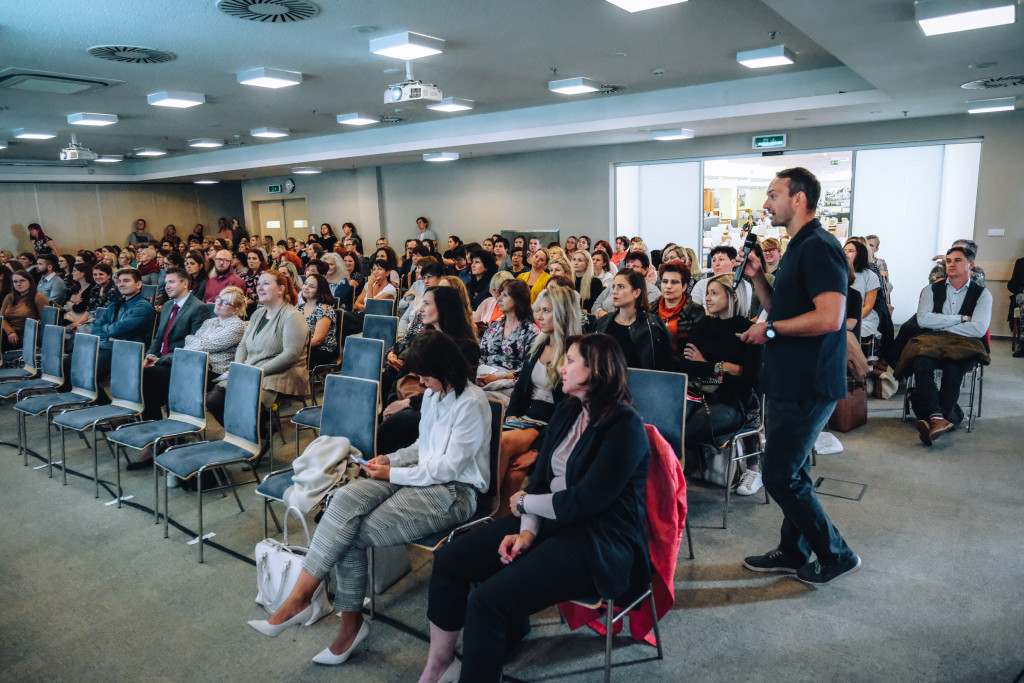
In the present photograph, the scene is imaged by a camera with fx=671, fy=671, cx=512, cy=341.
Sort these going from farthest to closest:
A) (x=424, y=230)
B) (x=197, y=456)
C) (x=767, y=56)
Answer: (x=424, y=230)
(x=767, y=56)
(x=197, y=456)

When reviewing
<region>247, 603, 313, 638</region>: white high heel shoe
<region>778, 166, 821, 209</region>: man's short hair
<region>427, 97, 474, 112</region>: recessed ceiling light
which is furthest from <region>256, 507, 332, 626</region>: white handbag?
<region>427, 97, 474, 112</region>: recessed ceiling light

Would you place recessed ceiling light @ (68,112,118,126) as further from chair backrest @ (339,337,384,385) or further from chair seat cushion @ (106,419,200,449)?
chair backrest @ (339,337,384,385)

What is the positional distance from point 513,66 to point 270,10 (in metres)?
2.69

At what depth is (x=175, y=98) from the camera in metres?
7.34

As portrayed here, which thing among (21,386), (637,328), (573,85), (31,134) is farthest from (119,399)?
(31,134)

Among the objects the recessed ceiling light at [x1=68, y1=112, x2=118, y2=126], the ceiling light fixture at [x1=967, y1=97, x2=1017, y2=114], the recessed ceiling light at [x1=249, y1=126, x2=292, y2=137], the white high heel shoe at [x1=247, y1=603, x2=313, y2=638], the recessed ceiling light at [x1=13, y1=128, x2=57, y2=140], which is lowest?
the white high heel shoe at [x1=247, y1=603, x2=313, y2=638]

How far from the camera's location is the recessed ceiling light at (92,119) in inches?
346

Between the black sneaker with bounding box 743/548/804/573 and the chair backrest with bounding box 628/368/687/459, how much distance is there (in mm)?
584

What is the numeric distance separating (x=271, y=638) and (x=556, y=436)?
144cm

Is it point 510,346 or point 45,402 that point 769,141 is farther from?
point 45,402

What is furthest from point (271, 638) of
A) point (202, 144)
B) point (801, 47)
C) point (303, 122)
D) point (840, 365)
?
point (202, 144)

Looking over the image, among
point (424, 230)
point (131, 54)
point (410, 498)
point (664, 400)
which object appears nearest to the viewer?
point (410, 498)

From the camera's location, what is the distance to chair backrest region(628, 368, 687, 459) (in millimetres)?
3150

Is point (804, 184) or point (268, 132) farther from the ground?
point (268, 132)
